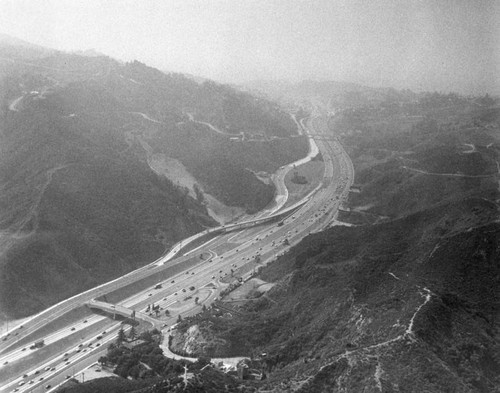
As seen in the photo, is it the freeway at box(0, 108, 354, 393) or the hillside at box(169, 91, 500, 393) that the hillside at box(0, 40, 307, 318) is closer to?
the freeway at box(0, 108, 354, 393)

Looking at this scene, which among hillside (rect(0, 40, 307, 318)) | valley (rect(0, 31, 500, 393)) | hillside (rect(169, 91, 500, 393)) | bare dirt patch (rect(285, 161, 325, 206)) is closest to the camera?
hillside (rect(169, 91, 500, 393))

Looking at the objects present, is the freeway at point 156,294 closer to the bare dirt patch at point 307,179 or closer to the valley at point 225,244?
the valley at point 225,244

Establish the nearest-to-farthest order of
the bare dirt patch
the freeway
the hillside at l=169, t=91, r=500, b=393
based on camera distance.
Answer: the hillside at l=169, t=91, r=500, b=393 → the freeway → the bare dirt patch

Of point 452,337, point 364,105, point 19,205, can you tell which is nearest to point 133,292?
point 19,205

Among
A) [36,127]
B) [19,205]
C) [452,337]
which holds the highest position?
[36,127]

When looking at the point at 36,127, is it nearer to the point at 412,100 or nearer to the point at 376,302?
the point at 376,302

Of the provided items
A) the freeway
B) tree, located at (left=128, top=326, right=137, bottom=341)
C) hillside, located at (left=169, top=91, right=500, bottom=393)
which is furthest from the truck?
hillside, located at (left=169, top=91, right=500, bottom=393)

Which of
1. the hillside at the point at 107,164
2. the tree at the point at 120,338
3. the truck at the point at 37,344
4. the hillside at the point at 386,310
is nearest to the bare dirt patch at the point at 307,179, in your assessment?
the hillside at the point at 107,164
